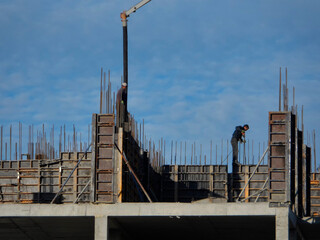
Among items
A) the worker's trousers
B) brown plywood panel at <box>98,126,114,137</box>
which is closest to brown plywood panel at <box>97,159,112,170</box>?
brown plywood panel at <box>98,126,114,137</box>

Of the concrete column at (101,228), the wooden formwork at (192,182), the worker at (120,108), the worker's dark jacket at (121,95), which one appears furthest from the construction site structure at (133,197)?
the wooden formwork at (192,182)

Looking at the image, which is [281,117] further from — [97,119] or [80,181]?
[80,181]

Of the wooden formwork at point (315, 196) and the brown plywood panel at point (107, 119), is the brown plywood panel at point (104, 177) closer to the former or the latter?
the brown plywood panel at point (107, 119)

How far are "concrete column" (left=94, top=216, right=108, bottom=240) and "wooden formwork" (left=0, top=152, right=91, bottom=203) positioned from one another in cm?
474

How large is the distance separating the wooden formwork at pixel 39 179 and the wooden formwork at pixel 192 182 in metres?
4.16

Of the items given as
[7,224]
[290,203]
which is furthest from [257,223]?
[7,224]

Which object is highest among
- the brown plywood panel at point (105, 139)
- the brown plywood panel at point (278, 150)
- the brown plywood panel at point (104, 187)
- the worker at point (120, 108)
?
the worker at point (120, 108)

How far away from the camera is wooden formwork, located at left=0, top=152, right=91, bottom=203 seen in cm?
2966

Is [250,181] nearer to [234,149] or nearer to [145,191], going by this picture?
[234,149]

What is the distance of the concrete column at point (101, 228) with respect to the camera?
79.7 ft

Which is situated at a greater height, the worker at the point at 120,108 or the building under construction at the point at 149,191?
the worker at the point at 120,108

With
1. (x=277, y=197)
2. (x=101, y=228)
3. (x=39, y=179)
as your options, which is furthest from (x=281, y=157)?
(x=39, y=179)

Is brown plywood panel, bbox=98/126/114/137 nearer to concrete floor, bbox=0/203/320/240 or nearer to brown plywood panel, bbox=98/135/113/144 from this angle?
brown plywood panel, bbox=98/135/113/144

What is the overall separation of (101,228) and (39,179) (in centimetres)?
646
